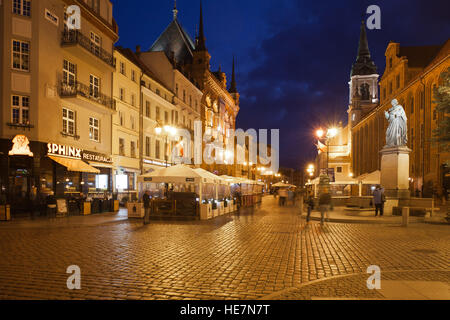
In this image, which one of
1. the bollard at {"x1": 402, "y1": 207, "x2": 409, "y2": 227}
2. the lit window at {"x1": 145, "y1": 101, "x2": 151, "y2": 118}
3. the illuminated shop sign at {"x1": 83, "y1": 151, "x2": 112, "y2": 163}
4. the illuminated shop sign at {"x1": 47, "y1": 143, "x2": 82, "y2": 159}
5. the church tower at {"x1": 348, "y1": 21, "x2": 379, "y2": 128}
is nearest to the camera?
the bollard at {"x1": 402, "y1": 207, "x2": 409, "y2": 227}

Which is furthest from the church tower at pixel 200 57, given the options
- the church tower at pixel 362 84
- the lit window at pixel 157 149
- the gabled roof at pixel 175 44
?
the church tower at pixel 362 84

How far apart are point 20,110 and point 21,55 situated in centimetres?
332

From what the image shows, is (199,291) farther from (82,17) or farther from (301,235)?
(82,17)

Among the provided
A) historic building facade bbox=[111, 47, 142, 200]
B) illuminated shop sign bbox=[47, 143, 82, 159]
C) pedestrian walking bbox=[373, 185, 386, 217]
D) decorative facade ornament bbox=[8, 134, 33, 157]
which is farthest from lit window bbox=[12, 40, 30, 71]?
pedestrian walking bbox=[373, 185, 386, 217]

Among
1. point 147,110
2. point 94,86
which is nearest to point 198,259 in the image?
point 94,86

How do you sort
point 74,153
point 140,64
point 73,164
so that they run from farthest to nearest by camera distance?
1. point 140,64
2. point 74,153
3. point 73,164

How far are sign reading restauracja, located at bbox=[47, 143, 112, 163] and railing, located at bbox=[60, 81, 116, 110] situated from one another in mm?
3590

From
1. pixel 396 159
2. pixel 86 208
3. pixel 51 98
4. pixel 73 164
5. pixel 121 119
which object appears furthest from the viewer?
pixel 121 119

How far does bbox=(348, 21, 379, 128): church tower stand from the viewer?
86.9m

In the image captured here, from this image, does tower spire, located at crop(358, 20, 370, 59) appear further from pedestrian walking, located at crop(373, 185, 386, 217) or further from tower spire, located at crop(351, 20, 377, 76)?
pedestrian walking, located at crop(373, 185, 386, 217)

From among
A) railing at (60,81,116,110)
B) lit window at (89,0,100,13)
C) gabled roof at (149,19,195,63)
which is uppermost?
gabled roof at (149,19,195,63)

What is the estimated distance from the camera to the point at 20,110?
21.6 m

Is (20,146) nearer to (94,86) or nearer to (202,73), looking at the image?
(94,86)
